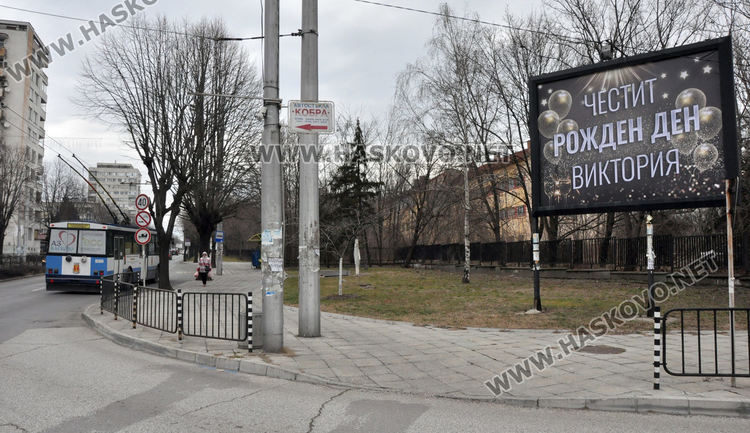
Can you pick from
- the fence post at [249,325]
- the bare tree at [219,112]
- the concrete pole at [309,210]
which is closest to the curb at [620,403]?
the fence post at [249,325]

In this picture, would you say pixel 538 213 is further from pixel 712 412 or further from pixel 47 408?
pixel 47 408

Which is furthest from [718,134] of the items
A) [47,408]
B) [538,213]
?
[47,408]

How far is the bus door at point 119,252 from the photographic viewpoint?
73.0 feet

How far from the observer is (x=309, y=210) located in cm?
1047

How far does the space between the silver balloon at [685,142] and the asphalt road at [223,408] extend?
7.42 m

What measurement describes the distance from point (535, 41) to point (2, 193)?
1396 inches

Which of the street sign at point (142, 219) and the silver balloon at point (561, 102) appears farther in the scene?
the street sign at point (142, 219)

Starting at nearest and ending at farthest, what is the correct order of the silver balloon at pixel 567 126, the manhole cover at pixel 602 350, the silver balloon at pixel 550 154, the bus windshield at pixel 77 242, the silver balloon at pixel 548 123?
the manhole cover at pixel 602 350
the silver balloon at pixel 567 126
the silver balloon at pixel 550 154
the silver balloon at pixel 548 123
the bus windshield at pixel 77 242

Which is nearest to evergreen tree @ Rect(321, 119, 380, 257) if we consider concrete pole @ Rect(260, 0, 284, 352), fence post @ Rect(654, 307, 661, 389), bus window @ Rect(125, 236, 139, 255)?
bus window @ Rect(125, 236, 139, 255)

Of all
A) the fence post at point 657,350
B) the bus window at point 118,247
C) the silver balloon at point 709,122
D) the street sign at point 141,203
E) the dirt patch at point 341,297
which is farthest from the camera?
the bus window at point 118,247

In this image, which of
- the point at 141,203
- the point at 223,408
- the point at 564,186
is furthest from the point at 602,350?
the point at 141,203

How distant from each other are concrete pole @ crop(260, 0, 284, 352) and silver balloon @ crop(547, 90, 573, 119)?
7.78 metres

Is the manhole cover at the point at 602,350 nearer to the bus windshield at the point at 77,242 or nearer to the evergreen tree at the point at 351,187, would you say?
the bus windshield at the point at 77,242

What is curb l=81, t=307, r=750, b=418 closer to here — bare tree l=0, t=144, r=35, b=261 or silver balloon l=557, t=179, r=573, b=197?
silver balloon l=557, t=179, r=573, b=197
